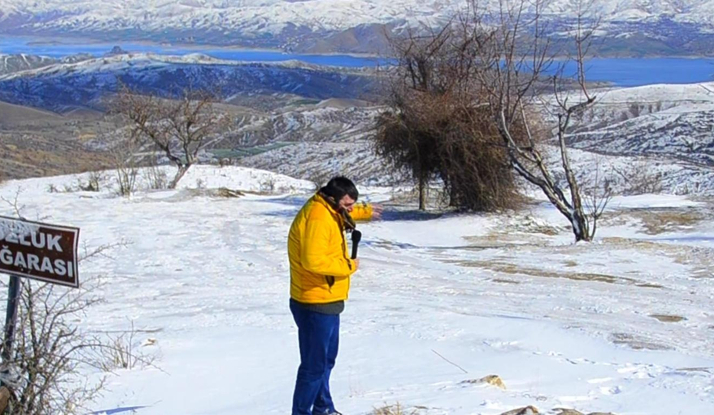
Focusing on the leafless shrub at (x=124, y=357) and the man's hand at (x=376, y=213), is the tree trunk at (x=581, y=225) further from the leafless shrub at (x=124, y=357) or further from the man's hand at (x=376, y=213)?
the leafless shrub at (x=124, y=357)

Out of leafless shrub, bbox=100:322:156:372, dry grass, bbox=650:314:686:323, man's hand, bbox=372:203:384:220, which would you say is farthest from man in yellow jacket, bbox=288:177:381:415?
dry grass, bbox=650:314:686:323

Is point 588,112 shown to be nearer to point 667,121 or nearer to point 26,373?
point 667,121

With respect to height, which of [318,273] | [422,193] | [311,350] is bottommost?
[422,193]

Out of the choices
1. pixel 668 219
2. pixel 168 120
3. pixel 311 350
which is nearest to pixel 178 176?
pixel 168 120

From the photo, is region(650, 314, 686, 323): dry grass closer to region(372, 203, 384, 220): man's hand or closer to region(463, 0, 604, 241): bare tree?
region(372, 203, 384, 220): man's hand

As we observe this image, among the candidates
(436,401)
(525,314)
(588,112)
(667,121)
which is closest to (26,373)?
(436,401)

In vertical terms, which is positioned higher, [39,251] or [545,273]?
[39,251]

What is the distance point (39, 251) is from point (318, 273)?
5.69ft

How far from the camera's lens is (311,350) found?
20.4 ft

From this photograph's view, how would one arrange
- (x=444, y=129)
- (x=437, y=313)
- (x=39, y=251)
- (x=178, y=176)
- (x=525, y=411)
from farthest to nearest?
(x=178, y=176) < (x=444, y=129) < (x=437, y=313) < (x=525, y=411) < (x=39, y=251)

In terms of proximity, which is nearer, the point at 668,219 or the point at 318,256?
the point at 318,256

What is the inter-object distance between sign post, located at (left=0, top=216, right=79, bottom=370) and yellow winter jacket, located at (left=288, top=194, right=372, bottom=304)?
1401 mm

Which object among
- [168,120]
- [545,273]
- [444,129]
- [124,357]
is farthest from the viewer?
[168,120]

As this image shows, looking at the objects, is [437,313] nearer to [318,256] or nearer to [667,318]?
[667,318]
